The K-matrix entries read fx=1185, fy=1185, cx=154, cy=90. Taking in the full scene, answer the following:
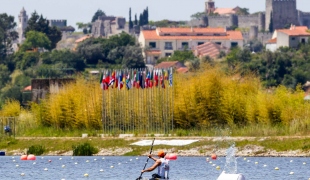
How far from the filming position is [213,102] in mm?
68062

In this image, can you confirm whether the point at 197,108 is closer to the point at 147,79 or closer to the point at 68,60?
the point at 147,79

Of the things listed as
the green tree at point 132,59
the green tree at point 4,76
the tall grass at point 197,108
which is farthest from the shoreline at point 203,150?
the green tree at point 132,59

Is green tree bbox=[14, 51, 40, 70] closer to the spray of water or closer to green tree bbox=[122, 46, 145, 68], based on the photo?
green tree bbox=[122, 46, 145, 68]

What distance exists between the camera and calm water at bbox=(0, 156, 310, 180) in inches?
1861

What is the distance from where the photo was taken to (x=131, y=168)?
171ft

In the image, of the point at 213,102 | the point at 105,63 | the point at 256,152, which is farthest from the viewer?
the point at 105,63

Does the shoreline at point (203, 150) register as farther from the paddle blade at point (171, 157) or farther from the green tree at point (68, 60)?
the green tree at point (68, 60)

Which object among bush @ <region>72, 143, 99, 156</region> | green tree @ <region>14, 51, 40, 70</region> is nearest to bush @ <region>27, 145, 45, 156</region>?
bush @ <region>72, 143, 99, 156</region>

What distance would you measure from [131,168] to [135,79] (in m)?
18.6

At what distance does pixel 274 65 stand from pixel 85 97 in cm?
8812

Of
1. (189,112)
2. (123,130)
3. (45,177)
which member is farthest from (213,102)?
(45,177)

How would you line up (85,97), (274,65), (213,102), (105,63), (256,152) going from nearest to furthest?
(256,152)
(213,102)
(85,97)
(274,65)
(105,63)

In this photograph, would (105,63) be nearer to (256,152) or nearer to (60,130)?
(60,130)

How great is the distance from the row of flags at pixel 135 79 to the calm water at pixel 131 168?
896 centimetres
